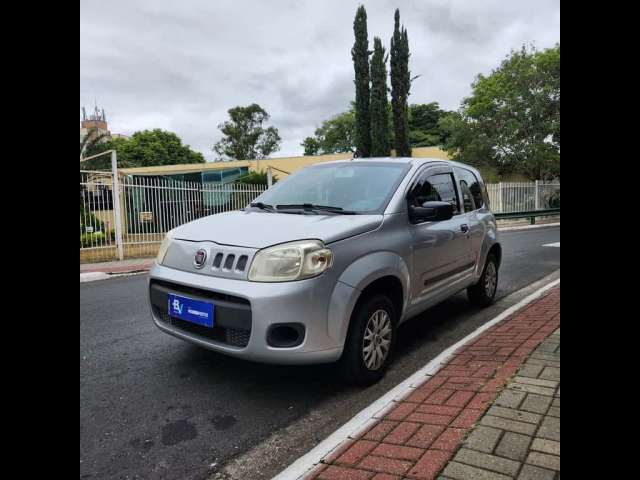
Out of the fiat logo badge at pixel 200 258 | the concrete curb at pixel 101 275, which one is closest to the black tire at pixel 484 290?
the fiat logo badge at pixel 200 258

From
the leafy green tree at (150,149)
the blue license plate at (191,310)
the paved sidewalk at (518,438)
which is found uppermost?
the leafy green tree at (150,149)

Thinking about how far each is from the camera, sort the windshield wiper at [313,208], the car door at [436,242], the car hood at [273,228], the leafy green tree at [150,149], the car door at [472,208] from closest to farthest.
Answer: the car hood at [273,228] < the windshield wiper at [313,208] < the car door at [436,242] < the car door at [472,208] < the leafy green tree at [150,149]

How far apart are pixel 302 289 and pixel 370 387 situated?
3.31 feet

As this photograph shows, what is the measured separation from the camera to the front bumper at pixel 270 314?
2869 millimetres

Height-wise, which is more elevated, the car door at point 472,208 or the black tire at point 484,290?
the car door at point 472,208

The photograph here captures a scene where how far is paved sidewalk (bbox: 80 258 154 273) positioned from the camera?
385 inches

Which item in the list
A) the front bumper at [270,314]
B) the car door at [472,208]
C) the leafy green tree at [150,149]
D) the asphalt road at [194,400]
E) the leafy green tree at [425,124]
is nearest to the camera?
the asphalt road at [194,400]

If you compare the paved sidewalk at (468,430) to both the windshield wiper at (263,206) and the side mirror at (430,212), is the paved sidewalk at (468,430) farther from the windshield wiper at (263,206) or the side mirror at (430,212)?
the windshield wiper at (263,206)

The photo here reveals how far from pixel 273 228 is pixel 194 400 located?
1.30 metres

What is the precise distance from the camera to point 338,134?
175ft

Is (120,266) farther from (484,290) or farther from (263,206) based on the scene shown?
(484,290)

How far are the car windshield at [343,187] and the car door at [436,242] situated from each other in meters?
0.24
